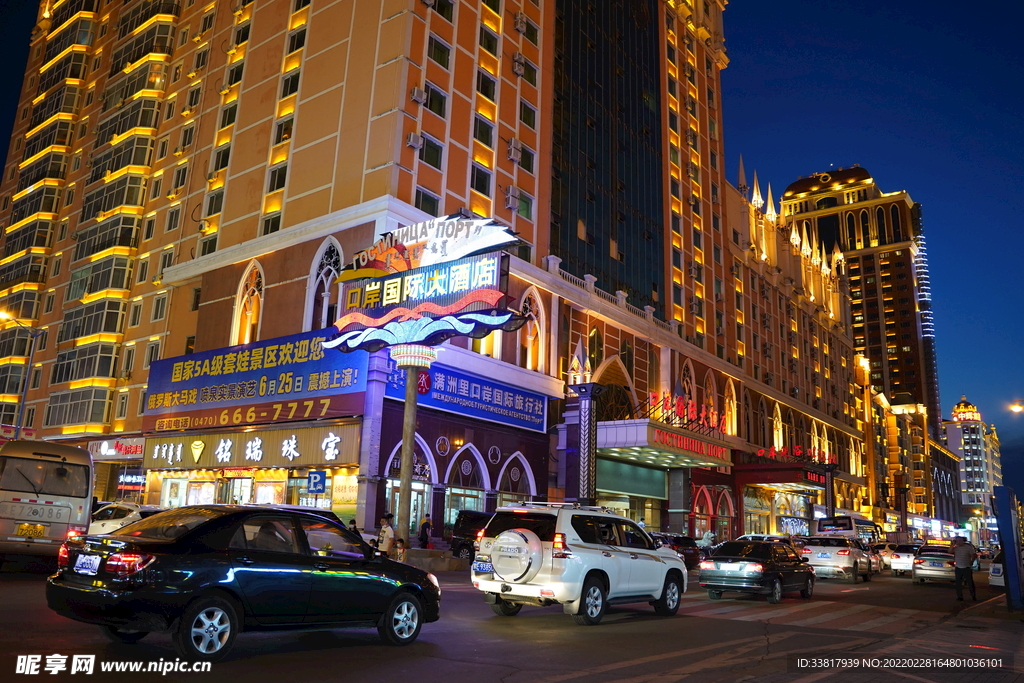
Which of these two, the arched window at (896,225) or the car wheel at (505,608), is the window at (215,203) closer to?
the car wheel at (505,608)

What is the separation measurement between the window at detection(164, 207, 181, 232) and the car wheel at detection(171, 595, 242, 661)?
3743cm

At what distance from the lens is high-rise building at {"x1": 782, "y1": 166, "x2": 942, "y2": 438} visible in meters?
168

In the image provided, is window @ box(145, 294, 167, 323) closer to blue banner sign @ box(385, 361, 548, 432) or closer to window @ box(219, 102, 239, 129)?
window @ box(219, 102, 239, 129)

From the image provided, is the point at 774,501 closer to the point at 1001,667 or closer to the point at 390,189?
the point at 390,189

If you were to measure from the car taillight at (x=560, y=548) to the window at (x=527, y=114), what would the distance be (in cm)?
2863

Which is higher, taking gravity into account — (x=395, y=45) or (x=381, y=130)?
(x=395, y=45)

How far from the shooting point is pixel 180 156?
4331 cm

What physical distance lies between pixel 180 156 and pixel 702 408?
33232mm

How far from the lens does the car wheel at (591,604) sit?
12.9 metres

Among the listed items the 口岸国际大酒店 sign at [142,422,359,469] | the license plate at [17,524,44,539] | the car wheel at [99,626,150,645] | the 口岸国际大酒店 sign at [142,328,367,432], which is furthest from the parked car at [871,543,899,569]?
the car wheel at [99,626,150,645]

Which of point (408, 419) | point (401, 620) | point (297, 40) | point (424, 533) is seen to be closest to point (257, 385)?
point (424, 533)

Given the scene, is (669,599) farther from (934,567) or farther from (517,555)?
(934,567)

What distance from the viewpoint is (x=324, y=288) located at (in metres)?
31.4

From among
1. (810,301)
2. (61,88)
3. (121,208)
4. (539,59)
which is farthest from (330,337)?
(810,301)
